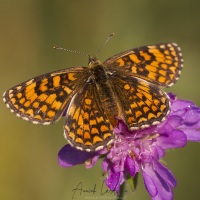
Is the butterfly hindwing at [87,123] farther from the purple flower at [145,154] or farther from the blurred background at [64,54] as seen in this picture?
the blurred background at [64,54]

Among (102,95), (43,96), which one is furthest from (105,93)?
(43,96)

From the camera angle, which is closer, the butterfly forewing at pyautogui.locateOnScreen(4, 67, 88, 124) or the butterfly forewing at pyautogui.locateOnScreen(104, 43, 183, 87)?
the butterfly forewing at pyautogui.locateOnScreen(4, 67, 88, 124)

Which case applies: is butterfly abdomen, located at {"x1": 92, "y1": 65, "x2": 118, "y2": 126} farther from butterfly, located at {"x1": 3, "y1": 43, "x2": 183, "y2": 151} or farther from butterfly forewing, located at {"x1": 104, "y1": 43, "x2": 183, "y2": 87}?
butterfly forewing, located at {"x1": 104, "y1": 43, "x2": 183, "y2": 87}

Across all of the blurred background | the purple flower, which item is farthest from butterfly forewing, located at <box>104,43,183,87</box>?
the blurred background

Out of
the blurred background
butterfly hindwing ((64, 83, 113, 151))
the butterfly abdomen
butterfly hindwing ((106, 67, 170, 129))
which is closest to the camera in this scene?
butterfly hindwing ((64, 83, 113, 151))

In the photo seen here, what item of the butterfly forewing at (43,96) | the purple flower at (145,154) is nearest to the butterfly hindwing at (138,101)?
the purple flower at (145,154)

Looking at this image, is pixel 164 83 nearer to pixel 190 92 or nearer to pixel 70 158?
pixel 70 158

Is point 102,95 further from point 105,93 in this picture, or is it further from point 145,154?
point 145,154
